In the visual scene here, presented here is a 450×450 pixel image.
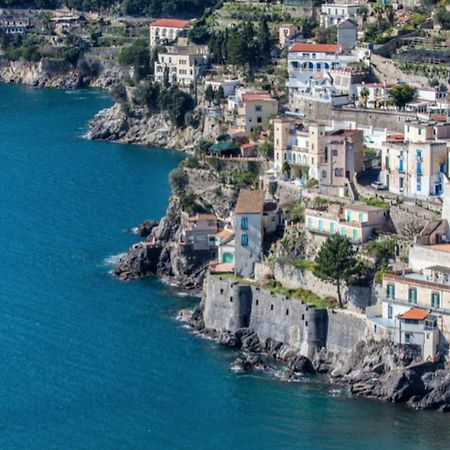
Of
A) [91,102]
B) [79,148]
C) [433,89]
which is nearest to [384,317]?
[433,89]

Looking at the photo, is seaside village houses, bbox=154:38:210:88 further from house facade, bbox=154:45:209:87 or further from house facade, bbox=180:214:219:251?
house facade, bbox=180:214:219:251

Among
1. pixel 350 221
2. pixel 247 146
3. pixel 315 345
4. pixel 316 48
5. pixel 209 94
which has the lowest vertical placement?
pixel 315 345

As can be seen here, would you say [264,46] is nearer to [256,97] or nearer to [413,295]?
[256,97]

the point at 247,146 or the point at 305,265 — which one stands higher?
the point at 247,146

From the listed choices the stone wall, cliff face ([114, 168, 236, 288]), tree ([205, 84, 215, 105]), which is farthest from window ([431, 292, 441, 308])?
tree ([205, 84, 215, 105])

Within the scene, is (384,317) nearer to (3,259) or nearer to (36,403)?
(36,403)

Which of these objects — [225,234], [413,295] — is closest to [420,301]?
[413,295]
